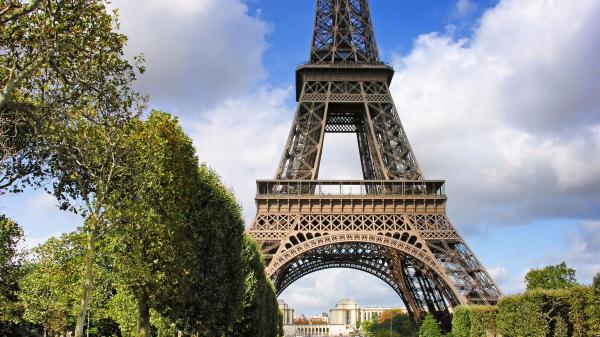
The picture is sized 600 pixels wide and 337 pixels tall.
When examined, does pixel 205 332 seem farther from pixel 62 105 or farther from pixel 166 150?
pixel 62 105

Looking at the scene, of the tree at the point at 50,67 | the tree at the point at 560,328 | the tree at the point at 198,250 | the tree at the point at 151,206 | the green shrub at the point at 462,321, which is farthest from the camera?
the green shrub at the point at 462,321

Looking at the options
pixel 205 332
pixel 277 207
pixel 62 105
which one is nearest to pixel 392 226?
pixel 277 207

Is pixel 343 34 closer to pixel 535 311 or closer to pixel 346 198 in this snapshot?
pixel 346 198

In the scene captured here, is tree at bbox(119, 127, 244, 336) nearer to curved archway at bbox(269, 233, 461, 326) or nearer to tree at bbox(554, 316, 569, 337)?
curved archway at bbox(269, 233, 461, 326)

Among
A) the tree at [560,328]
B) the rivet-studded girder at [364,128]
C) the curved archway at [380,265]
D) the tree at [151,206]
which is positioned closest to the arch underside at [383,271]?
the curved archway at [380,265]

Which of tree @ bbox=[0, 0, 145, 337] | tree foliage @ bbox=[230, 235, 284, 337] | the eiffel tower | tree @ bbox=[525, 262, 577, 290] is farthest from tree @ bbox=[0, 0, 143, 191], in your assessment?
tree @ bbox=[525, 262, 577, 290]

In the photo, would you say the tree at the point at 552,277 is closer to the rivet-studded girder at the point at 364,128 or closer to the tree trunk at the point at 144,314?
the rivet-studded girder at the point at 364,128

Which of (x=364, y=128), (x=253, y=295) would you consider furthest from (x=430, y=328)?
(x=253, y=295)
